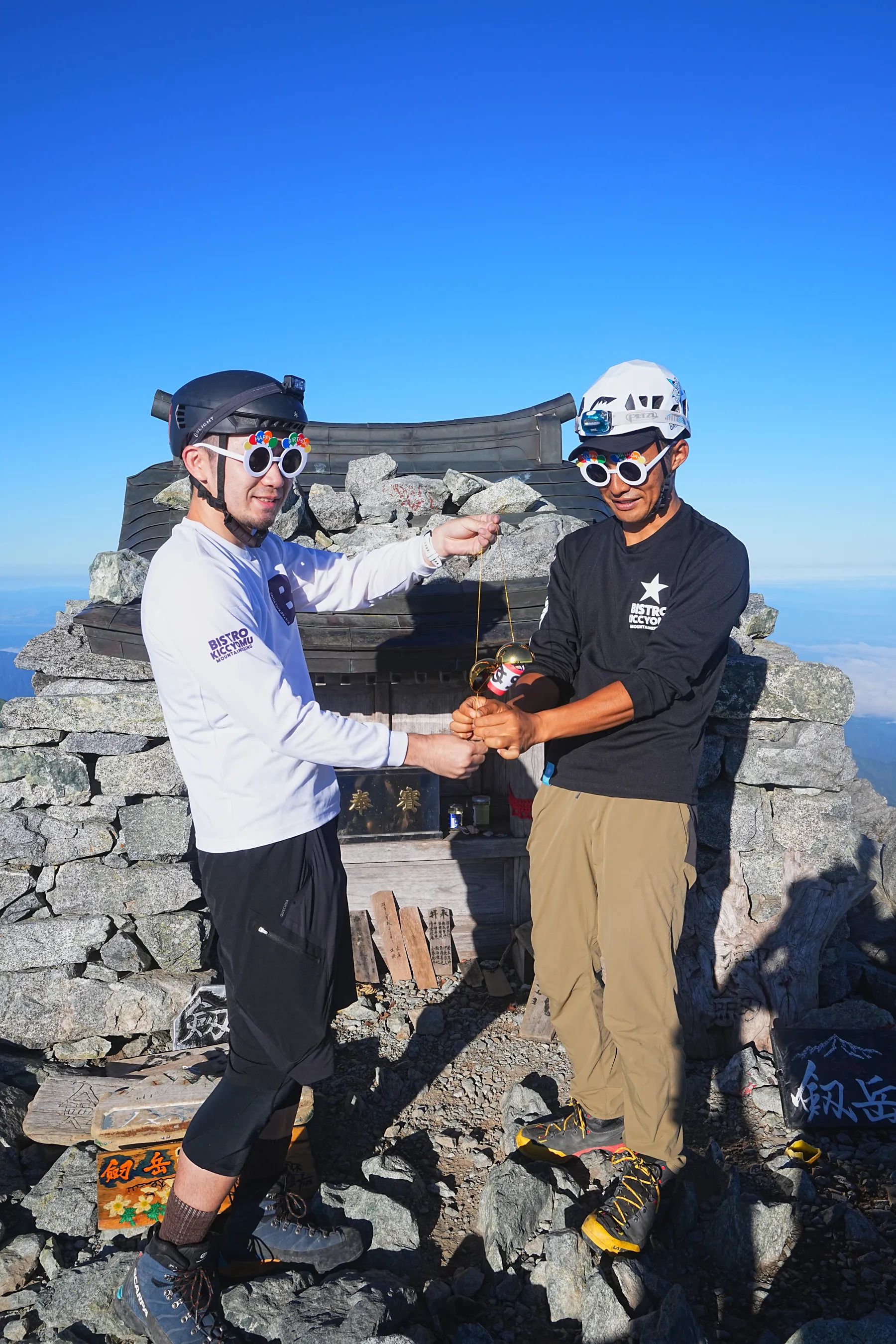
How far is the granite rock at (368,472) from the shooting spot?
7543 millimetres

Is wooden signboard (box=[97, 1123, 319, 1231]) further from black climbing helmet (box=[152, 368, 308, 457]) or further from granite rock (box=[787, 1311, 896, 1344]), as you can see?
black climbing helmet (box=[152, 368, 308, 457])

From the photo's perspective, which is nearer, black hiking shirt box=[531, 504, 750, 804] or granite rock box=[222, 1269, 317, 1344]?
granite rock box=[222, 1269, 317, 1344]

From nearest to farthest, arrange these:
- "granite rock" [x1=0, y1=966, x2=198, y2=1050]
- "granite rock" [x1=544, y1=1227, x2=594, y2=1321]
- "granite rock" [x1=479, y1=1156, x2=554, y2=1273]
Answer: "granite rock" [x1=544, y1=1227, x2=594, y2=1321]
"granite rock" [x1=479, y1=1156, x2=554, y2=1273]
"granite rock" [x1=0, y1=966, x2=198, y2=1050]

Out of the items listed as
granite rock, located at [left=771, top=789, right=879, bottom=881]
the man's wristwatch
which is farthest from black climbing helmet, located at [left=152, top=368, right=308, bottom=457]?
granite rock, located at [left=771, top=789, right=879, bottom=881]

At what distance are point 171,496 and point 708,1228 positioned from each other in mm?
6304

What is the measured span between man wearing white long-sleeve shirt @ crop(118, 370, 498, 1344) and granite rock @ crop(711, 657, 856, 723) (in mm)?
2251

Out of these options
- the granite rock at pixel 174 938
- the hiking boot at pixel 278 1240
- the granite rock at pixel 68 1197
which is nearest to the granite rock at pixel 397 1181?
the hiking boot at pixel 278 1240

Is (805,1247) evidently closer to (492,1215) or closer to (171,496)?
(492,1215)

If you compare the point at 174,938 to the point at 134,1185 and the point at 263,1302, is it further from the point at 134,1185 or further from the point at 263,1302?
the point at 263,1302

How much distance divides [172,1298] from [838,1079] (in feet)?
9.74

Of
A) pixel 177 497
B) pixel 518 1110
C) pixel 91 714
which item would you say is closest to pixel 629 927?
pixel 518 1110

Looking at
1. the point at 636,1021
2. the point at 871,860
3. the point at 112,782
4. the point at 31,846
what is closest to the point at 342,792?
the point at 112,782

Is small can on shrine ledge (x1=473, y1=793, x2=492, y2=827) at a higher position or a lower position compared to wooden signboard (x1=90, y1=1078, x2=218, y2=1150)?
higher

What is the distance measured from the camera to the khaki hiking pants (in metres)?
3.42
